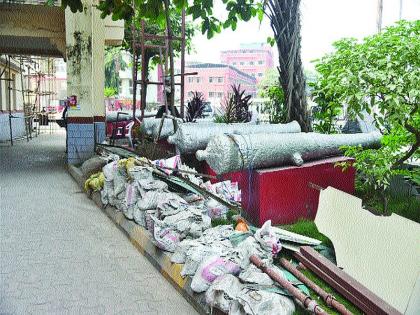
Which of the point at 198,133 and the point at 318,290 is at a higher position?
the point at 198,133

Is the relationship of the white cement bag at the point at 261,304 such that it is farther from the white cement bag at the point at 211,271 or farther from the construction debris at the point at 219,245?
the white cement bag at the point at 211,271

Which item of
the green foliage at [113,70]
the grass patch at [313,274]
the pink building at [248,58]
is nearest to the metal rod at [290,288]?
the grass patch at [313,274]

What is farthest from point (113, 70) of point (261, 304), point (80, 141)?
point (261, 304)

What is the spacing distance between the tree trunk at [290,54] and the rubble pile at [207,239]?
1597 millimetres

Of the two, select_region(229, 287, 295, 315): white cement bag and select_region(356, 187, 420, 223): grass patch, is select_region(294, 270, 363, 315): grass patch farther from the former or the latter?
select_region(356, 187, 420, 223): grass patch

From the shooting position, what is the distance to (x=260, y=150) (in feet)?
15.5

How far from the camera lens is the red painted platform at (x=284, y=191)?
4.81 meters

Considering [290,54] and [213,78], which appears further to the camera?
[213,78]

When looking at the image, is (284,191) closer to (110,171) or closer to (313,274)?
(313,274)

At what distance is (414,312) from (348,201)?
113 centimetres

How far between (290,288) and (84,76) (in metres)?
8.11

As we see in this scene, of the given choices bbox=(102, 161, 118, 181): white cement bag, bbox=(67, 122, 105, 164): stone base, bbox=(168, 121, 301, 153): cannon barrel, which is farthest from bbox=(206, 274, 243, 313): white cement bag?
bbox=(67, 122, 105, 164): stone base

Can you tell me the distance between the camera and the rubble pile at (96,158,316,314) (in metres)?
3.07

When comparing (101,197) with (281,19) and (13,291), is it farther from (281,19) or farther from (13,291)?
(281,19)
